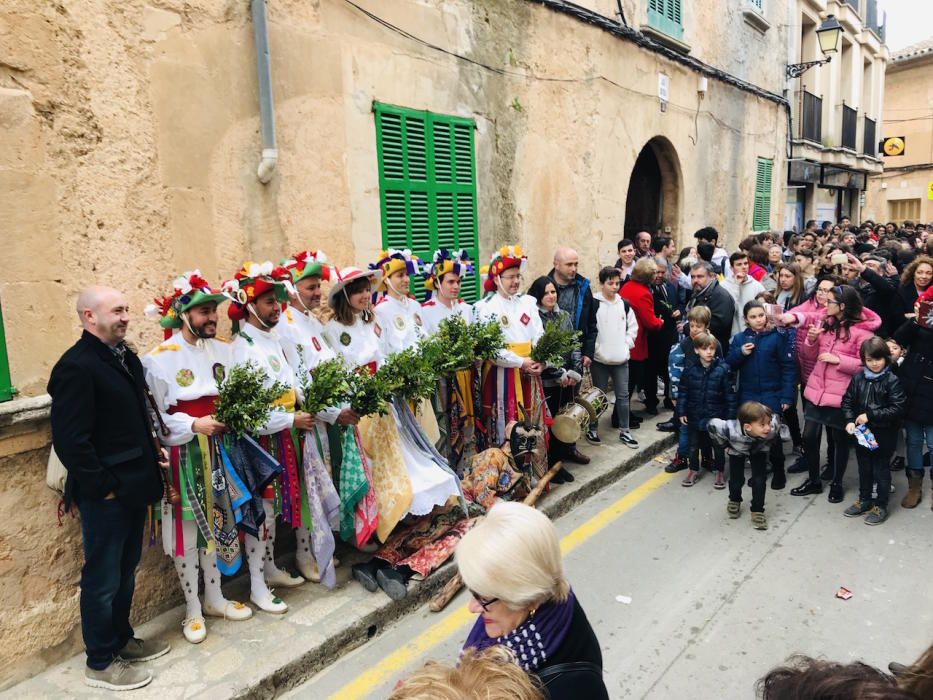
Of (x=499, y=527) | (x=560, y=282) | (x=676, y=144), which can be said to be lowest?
(x=499, y=527)

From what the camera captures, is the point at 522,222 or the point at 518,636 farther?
the point at 522,222

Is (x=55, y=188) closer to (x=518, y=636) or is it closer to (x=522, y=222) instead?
(x=518, y=636)

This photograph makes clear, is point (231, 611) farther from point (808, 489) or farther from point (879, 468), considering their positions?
point (879, 468)

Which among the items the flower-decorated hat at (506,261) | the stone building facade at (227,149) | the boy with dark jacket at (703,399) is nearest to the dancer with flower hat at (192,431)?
the stone building facade at (227,149)

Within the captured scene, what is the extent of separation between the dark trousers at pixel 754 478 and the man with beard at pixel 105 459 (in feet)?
14.6

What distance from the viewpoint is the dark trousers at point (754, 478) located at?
5.78m

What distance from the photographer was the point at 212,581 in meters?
4.33


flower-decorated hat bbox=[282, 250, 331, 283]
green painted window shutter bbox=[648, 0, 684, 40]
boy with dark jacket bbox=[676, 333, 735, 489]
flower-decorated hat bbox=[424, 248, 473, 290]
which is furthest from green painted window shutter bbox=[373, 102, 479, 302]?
green painted window shutter bbox=[648, 0, 684, 40]

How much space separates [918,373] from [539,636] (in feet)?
17.0

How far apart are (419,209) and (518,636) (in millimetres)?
Answer: 5095

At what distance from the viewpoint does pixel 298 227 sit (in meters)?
5.53

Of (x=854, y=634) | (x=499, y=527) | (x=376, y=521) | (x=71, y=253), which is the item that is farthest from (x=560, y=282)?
(x=499, y=527)

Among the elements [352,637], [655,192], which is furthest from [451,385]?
[655,192]

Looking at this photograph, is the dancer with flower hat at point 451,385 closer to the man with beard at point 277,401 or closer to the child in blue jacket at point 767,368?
the man with beard at point 277,401
